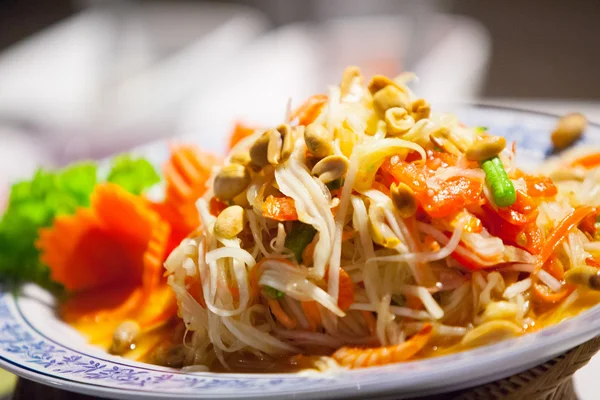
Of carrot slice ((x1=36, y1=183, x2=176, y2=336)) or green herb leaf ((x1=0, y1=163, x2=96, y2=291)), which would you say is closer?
carrot slice ((x1=36, y1=183, x2=176, y2=336))

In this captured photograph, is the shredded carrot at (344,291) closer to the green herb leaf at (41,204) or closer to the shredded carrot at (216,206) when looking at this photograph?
the shredded carrot at (216,206)

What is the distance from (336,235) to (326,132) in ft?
0.95

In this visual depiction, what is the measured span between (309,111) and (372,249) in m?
0.54

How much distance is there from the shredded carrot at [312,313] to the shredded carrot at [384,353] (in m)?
0.12

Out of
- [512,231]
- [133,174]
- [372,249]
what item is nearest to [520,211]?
[512,231]

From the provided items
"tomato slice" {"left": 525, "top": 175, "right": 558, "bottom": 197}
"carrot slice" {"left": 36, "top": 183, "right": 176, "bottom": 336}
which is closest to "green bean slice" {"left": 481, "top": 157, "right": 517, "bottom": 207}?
"tomato slice" {"left": 525, "top": 175, "right": 558, "bottom": 197}

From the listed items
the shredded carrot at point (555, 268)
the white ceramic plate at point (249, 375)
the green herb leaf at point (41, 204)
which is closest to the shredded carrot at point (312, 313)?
the white ceramic plate at point (249, 375)

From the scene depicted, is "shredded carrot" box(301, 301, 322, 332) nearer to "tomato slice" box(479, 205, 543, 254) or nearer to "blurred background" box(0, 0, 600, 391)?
"tomato slice" box(479, 205, 543, 254)

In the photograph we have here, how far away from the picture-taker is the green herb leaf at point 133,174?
2.74 metres

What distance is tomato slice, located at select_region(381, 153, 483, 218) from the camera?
162 cm

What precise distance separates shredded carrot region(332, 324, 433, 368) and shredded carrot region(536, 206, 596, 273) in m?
0.37

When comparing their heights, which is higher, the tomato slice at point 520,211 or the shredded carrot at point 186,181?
the tomato slice at point 520,211

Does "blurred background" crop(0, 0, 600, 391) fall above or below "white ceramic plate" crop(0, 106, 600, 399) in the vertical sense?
below

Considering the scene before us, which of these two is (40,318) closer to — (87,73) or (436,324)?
(436,324)
